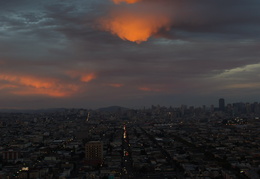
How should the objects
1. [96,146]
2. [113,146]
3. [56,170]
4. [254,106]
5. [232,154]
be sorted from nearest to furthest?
[56,170] → [96,146] → [232,154] → [113,146] → [254,106]

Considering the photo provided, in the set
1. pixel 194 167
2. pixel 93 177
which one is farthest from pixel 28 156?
pixel 194 167

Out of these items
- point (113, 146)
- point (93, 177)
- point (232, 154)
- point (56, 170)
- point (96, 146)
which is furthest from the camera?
point (113, 146)

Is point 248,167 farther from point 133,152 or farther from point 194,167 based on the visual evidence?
point 133,152

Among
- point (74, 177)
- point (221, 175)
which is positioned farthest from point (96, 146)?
point (221, 175)

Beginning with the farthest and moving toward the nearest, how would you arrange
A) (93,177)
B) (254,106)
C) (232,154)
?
(254,106)
(232,154)
(93,177)

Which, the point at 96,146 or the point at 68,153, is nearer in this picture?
the point at 96,146

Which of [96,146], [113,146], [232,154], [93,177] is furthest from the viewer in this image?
[113,146]

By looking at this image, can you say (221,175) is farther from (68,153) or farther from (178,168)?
(68,153)

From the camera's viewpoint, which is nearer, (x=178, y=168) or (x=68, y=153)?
(x=178, y=168)
